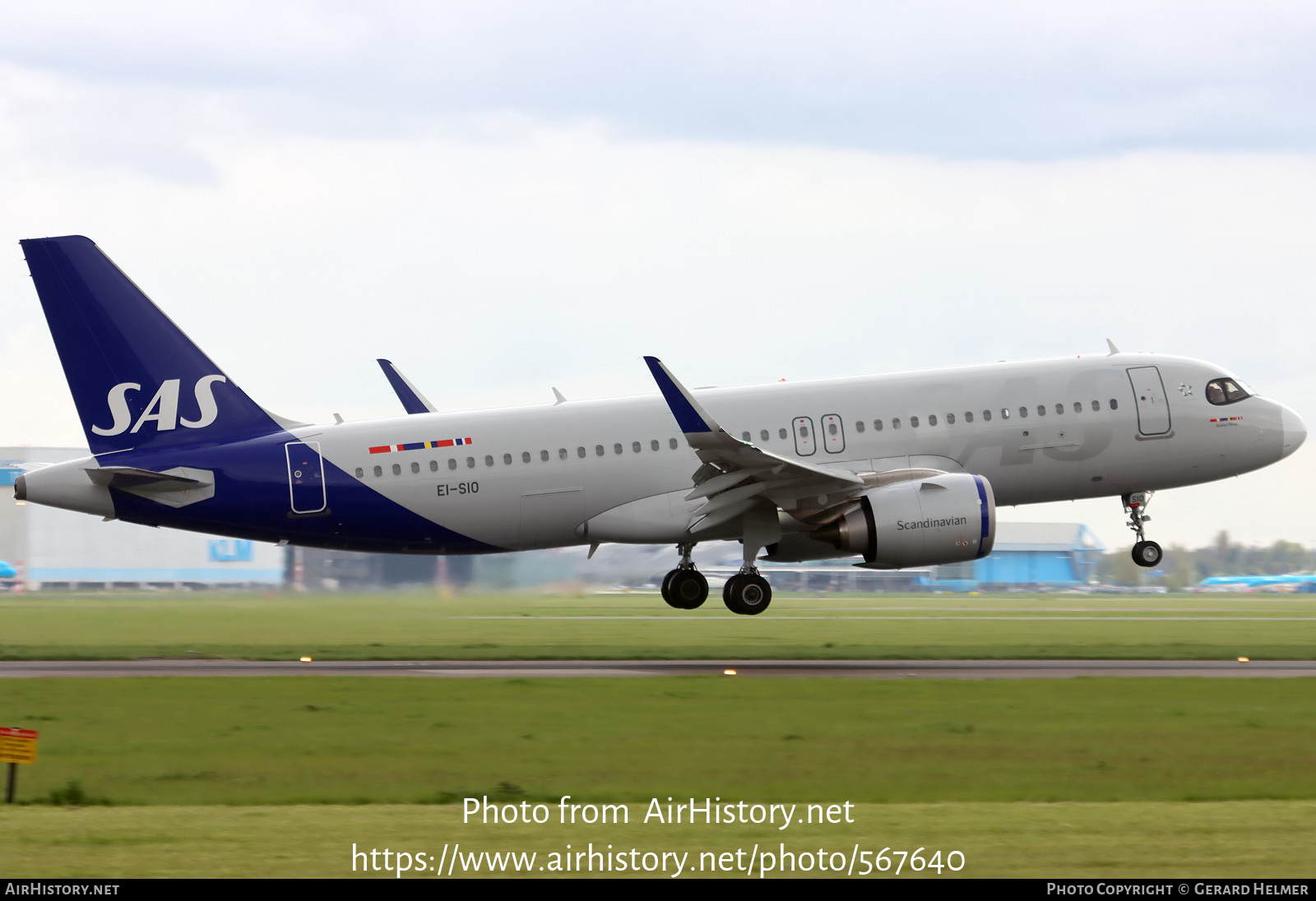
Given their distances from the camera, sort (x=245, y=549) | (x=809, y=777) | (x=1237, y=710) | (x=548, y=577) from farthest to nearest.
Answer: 1. (x=245, y=549)
2. (x=548, y=577)
3. (x=1237, y=710)
4. (x=809, y=777)

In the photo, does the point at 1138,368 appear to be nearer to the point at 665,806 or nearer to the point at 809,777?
the point at 809,777

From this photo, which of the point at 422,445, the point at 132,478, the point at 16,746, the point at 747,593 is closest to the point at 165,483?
the point at 132,478

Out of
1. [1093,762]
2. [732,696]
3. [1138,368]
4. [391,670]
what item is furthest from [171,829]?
[1138,368]

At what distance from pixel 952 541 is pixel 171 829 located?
20687 mm

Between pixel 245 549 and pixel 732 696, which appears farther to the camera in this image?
pixel 245 549

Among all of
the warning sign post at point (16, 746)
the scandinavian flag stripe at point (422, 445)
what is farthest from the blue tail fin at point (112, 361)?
the warning sign post at point (16, 746)

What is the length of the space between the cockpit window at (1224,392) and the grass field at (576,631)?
5.90 meters

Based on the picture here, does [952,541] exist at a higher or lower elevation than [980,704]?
higher

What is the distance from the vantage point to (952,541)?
104 ft

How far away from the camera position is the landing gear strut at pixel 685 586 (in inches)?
1415

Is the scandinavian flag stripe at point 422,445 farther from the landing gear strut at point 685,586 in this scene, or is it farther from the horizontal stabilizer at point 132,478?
the landing gear strut at point 685,586

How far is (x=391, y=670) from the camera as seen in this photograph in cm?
2962

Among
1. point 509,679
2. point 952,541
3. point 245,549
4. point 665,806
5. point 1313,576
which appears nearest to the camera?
point 665,806

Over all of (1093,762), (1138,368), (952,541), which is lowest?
(1093,762)
